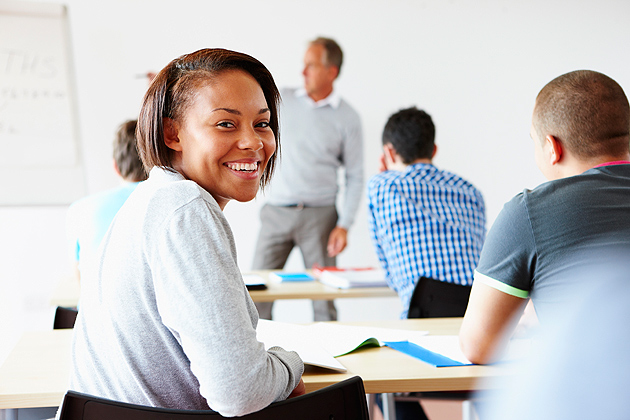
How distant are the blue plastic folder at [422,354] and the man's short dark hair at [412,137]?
1.06 m

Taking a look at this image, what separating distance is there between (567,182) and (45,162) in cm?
364

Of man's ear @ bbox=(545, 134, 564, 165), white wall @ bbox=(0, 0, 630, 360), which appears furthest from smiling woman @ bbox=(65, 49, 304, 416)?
white wall @ bbox=(0, 0, 630, 360)

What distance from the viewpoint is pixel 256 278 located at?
2.52 m

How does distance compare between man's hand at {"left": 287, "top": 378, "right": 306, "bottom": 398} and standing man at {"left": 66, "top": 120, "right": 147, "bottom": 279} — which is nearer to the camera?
man's hand at {"left": 287, "top": 378, "right": 306, "bottom": 398}

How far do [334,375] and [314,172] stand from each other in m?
2.74

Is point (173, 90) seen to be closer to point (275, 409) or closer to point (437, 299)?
point (275, 409)

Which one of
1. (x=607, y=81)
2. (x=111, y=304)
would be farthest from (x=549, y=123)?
(x=111, y=304)

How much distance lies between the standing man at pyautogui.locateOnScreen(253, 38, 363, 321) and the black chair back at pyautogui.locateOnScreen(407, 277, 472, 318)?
1781mm

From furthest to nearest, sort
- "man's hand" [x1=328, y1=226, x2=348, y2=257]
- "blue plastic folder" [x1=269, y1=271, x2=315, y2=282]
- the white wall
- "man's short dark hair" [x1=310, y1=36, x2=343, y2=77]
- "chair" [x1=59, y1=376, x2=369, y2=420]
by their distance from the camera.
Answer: the white wall < "man's short dark hair" [x1=310, y1=36, x2=343, y2=77] < "man's hand" [x1=328, y1=226, x2=348, y2=257] < "blue plastic folder" [x1=269, y1=271, x2=315, y2=282] < "chair" [x1=59, y1=376, x2=369, y2=420]

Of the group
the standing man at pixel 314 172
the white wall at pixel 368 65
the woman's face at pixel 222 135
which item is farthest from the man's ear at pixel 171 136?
the white wall at pixel 368 65

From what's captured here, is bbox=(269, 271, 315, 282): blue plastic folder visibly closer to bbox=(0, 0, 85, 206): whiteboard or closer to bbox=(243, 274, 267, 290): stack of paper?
bbox=(243, 274, 267, 290): stack of paper

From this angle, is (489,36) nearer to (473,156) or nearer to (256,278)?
(473,156)

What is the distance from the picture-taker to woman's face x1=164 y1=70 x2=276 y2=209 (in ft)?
3.57

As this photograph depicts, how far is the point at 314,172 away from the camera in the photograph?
3947mm
